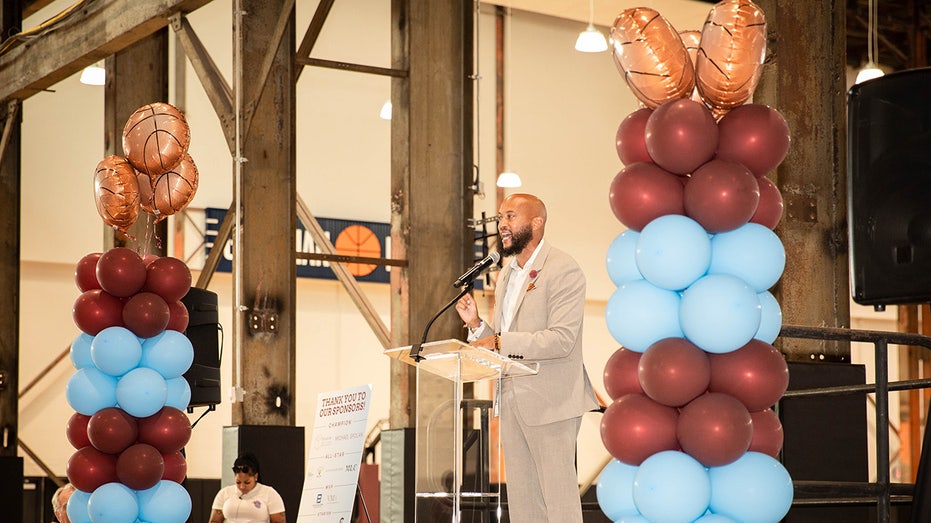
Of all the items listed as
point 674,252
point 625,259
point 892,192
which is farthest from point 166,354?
point 892,192

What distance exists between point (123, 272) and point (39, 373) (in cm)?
624

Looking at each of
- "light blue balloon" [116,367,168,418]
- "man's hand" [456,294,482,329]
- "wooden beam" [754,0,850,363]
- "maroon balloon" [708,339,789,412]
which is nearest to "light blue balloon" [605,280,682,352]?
"maroon balloon" [708,339,789,412]

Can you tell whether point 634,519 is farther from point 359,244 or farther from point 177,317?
point 359,244

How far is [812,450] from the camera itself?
509cm

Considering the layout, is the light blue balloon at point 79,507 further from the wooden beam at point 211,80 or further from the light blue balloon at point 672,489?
the light blue balloon at point 672,489

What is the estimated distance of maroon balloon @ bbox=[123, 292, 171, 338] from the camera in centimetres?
631

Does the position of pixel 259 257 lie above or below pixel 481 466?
above

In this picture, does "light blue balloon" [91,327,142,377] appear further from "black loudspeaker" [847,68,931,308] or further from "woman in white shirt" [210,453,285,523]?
"black loudspeaker" [847,68,931,308]

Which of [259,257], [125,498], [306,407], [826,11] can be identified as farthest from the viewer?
[306,407]

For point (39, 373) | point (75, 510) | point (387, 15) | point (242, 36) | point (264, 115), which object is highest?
point (387, 15)

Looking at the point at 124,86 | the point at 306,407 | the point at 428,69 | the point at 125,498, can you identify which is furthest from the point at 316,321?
the point at 125,498

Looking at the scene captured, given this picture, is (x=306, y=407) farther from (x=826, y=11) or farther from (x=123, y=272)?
(x=826, y=11)

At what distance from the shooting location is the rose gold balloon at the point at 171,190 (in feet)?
22.3

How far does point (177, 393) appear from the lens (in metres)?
6.48
